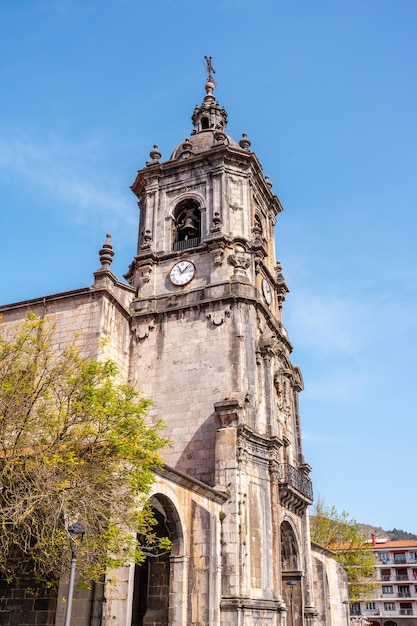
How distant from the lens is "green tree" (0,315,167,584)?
12.0m

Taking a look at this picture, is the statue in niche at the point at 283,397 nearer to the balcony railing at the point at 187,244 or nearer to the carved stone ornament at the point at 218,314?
the carved stone ornament at the point at 218,314

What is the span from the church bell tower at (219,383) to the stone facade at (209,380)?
0.05m

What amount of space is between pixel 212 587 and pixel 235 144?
19153mm

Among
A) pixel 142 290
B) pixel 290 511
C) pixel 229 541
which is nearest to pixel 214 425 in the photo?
pixel 229 541

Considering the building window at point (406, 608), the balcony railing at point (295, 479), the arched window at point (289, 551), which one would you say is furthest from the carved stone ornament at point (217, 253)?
the building window at point (406, 608)

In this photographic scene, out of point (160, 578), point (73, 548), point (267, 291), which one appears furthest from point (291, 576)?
point (73, 548)

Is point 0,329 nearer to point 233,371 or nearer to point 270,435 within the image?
point 233,371

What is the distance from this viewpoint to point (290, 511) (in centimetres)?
2322

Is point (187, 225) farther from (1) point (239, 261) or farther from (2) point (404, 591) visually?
(2) point (404, 591)

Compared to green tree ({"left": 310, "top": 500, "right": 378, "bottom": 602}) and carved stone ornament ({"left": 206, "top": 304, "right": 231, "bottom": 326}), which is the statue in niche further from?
green tree ({"left": 310, "top": 500, "right": 378, "bottom": 602})

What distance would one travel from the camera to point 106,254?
22.1m

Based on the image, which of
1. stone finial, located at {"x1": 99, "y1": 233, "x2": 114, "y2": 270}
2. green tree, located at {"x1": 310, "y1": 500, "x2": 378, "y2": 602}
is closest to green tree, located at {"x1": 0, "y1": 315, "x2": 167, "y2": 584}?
stone finial, located at {"x1": 99, "y1": 233, "x2": 114, "y2": 270}

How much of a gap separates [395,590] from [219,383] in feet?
198

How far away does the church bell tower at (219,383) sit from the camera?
677 inches
